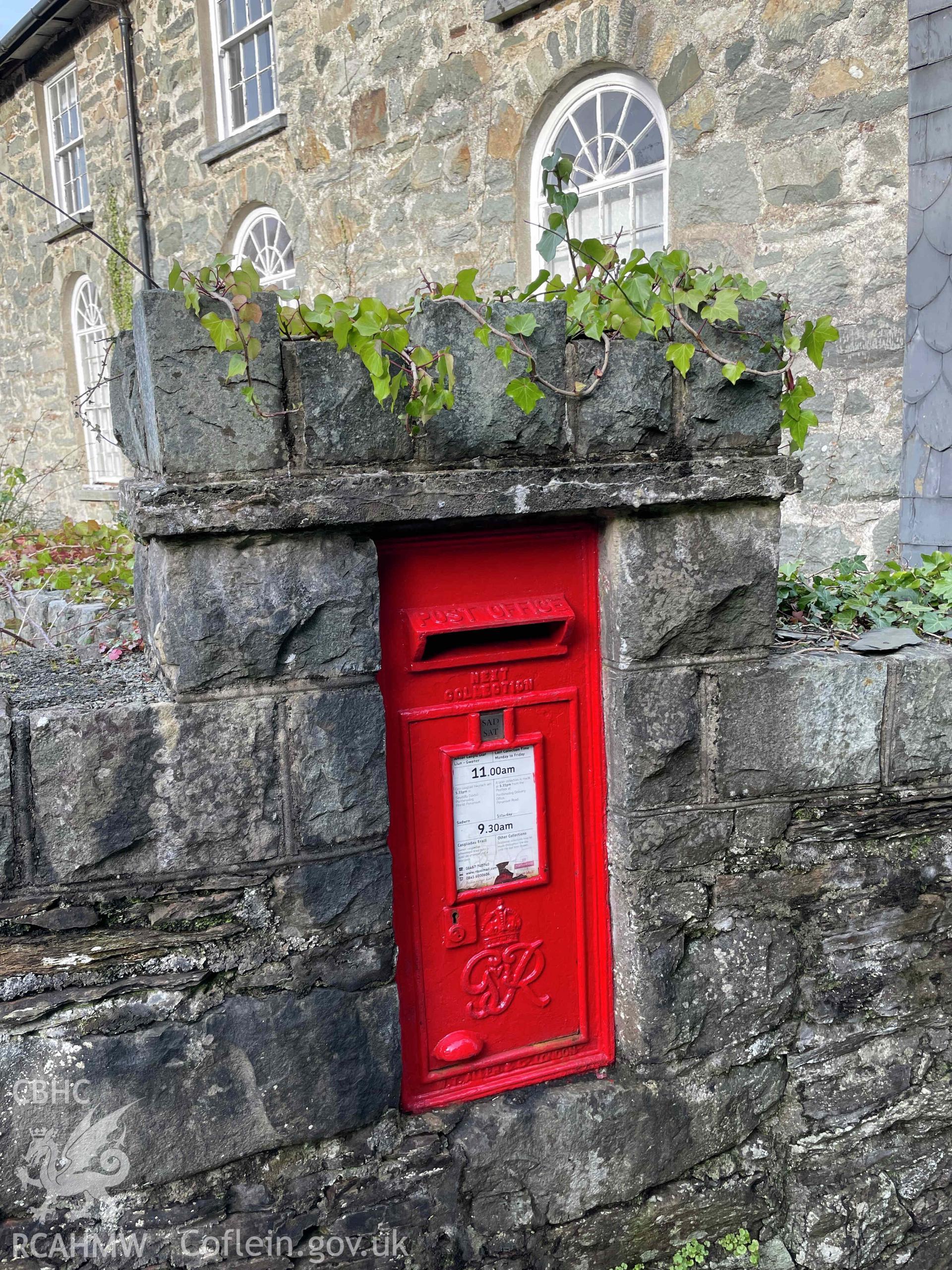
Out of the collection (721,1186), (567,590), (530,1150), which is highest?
(567,590)

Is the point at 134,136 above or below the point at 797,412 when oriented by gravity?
above

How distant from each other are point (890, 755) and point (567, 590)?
0.95 m

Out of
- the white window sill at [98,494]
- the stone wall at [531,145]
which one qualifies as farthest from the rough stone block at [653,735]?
the white window sill at [98,494]

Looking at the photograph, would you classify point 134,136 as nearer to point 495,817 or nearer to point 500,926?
point 495,817

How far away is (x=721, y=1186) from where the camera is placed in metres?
2.54

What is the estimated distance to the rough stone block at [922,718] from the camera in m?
2.45

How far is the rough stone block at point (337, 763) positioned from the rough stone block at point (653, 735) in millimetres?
588

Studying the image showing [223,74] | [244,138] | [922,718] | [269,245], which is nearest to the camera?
[922,718]

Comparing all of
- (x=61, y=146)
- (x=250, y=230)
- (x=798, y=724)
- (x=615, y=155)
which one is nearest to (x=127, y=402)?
(x=798, y=724)

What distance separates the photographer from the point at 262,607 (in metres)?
2.01

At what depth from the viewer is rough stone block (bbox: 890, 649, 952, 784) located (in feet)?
8.02

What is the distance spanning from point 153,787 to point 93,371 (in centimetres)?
1104

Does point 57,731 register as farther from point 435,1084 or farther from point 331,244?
point 331,244

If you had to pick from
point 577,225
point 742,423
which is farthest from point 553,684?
point 577,225
